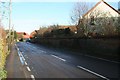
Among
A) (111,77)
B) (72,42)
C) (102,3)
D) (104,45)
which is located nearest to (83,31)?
(72,42)

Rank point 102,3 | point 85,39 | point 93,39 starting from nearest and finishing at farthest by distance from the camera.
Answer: point 93,39 → point 85,39 → point 102,3

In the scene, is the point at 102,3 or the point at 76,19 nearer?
the point at 76,19

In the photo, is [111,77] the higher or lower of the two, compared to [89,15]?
lower

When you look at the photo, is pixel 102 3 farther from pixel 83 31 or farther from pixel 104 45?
pixel 104 45

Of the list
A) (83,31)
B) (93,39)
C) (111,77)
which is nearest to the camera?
(111,77)

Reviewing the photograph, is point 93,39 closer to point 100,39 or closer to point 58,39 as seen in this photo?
point 100,39

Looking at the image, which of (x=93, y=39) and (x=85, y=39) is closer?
(x=93, y=39)

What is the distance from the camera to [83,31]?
151ft

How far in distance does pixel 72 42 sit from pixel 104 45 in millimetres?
15980

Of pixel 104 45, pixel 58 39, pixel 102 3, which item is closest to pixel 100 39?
pixel 104 45

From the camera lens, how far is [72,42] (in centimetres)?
4875

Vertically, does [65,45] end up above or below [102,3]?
below

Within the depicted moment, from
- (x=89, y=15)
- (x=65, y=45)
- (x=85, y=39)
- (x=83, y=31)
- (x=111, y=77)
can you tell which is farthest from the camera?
(x=65, y=45)

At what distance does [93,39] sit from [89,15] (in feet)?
46.5
